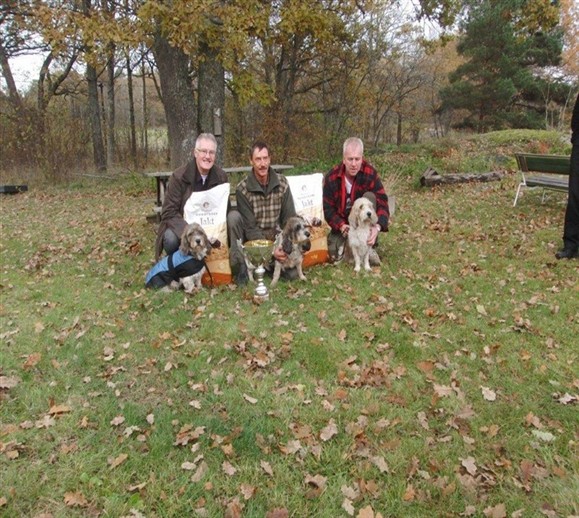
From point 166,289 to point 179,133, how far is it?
16.2ft

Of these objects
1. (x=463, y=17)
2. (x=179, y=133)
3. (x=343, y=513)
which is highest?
(x=463, y=17)

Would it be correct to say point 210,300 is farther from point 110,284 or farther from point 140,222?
point 140,222

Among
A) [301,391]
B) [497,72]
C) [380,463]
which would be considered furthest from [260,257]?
[497,72]

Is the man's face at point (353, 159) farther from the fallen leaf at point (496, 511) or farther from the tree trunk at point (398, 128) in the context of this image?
the tree trunk at point (398, 128)

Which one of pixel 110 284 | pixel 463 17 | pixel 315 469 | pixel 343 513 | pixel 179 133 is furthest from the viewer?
pixel 463 17

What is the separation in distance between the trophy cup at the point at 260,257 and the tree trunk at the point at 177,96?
489cm

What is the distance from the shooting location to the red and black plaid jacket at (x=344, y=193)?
6348 millimetres

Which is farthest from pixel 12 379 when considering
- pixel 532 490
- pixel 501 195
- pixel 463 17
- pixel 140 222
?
pixel 463 17

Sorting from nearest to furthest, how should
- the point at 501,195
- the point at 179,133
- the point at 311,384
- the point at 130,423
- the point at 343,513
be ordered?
the point at 343,513 → the point at 130,423 → the point at 311,384 → the point at 179,133 → the point at 501,195

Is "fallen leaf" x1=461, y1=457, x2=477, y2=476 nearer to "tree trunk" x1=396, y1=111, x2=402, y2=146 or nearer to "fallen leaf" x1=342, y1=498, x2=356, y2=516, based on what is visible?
"fallen leaf" x1=342, y1=498, x2=356, y2=516

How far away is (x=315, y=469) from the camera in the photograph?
2893 millimetres

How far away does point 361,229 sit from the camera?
6.06 m

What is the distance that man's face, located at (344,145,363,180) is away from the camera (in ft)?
19.9

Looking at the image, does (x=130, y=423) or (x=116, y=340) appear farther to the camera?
(x=116, y=340)
